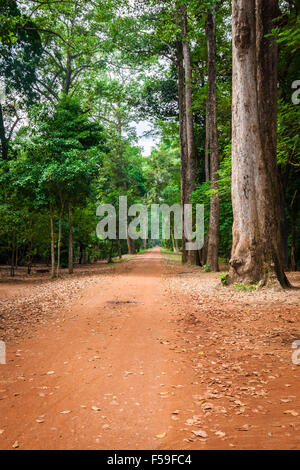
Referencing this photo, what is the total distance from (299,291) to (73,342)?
662 centimetres

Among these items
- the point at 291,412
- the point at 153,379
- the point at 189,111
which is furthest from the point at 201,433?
the point at 189,111

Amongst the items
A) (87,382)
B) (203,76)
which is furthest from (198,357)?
(203,76)

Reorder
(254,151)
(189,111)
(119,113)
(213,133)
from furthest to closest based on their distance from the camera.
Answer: (119,113) < (189,111) < (213,133) < (254,151)

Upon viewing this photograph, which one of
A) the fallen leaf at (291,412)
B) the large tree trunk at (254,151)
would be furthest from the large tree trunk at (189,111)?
the fallen leaf at (291,412)

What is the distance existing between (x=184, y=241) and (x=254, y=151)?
1530 cm

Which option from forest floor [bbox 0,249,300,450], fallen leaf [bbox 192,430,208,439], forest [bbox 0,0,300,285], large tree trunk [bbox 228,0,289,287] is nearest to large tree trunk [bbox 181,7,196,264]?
forest [bbox 0,0,300,285]

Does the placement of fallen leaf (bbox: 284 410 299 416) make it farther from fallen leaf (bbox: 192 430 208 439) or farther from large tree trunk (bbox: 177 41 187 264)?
large tree trunk (bbox: 177 41 187 264)

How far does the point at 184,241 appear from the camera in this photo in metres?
25.2

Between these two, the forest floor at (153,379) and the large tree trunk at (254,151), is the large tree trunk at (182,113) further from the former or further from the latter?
the forest floor at (153,379)

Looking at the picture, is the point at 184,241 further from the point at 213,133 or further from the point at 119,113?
the point at 119,113

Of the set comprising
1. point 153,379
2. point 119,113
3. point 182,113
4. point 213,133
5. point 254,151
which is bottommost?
point 153,379

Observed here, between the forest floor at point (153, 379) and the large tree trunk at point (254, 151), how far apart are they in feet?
7.08

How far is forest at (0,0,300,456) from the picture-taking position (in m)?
3.37

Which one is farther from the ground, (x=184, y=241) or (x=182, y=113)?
(x=182, y=113)
